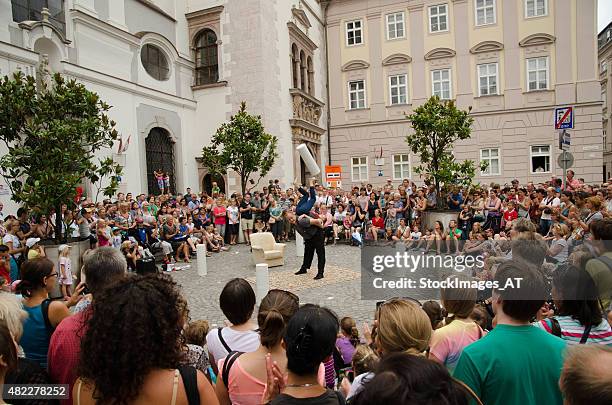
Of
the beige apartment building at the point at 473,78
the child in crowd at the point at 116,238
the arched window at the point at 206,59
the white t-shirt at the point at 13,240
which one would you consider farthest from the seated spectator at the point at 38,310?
the beige apartment building at the point at 473,78

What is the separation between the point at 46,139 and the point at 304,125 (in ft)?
53.4

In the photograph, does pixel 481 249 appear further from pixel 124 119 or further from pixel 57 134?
pixel 124 119

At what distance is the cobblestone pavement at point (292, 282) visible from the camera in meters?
7.45

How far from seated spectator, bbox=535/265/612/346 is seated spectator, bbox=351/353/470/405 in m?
→ 1.70

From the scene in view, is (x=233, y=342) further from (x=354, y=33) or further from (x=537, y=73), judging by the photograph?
(x=354, y=33)

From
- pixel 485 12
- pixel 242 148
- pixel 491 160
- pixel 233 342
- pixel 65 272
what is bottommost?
pixel 65 272

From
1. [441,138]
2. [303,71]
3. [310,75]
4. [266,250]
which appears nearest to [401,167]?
[310,75]

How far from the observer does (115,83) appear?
16.5 metres

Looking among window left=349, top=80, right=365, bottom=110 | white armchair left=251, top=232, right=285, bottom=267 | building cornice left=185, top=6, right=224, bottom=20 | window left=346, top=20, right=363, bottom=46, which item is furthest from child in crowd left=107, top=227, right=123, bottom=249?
window left=346, top=20, right=363, bottom=46

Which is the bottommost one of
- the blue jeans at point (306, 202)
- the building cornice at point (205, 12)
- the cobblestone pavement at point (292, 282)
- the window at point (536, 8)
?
the cobblestone pavement at point (292, 282)

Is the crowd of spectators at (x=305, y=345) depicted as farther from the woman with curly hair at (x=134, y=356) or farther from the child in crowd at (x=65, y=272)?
the child in crowd at (x=65, y=272)

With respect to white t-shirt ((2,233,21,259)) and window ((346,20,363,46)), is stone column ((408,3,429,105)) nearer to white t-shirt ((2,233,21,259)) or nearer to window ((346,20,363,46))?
window ((346,20,363,46))

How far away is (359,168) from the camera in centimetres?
2853

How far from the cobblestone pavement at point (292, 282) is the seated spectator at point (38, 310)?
3.66m
